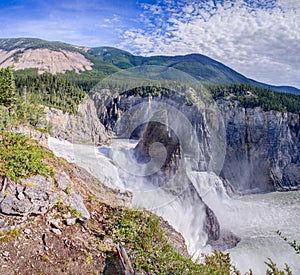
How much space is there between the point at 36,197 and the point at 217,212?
Result: 19237 millimetres

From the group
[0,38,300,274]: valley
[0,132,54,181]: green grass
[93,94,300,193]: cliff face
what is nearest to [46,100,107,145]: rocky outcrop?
[0,38,300,274]: valley

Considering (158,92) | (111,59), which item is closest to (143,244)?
(158,92)

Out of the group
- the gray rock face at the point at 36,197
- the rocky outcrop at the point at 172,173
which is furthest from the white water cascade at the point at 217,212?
the gray rock face at the point at 36,197

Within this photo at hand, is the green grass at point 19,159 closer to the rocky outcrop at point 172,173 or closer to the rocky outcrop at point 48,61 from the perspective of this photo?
the rocky outcrop at point 172,173

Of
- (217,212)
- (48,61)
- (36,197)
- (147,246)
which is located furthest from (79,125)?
(48,61)

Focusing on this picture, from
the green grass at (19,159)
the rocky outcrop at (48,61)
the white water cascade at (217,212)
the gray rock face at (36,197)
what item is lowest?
the white water cascade at (217,212)

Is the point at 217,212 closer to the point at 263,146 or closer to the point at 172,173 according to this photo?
the point at 172,173

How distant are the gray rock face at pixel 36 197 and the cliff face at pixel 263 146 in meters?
32.1

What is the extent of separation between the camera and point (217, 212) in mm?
22750

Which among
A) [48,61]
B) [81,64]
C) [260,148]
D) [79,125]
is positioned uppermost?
[48,61]

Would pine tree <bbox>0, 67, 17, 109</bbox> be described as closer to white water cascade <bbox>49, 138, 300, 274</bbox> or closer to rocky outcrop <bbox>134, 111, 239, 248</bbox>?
white water cascade <bbox>49, 138, 300, 274</bbox>

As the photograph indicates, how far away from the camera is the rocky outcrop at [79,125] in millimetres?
34312

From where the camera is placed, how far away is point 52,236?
19.2ft

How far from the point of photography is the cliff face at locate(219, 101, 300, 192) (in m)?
37.4
